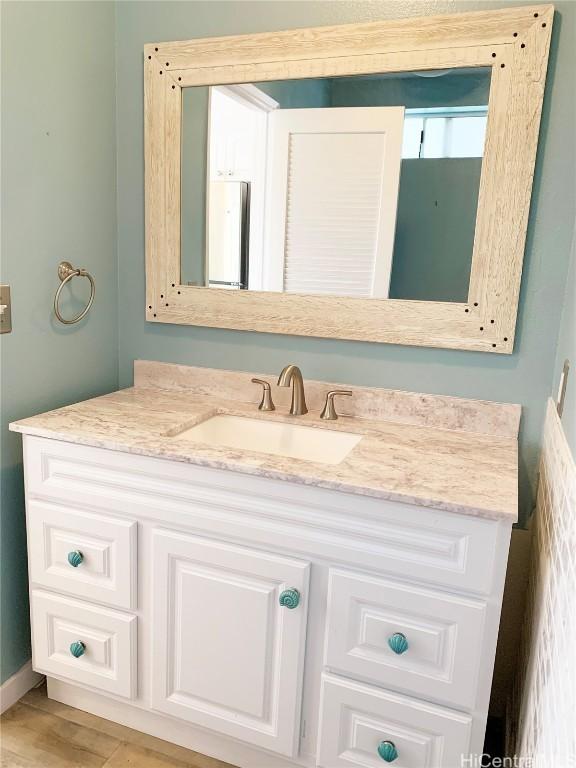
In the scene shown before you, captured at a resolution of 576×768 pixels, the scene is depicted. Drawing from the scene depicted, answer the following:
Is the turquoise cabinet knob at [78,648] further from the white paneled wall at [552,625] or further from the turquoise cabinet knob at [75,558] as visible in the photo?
the white paneled wall at [552,625]

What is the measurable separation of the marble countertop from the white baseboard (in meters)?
0.76

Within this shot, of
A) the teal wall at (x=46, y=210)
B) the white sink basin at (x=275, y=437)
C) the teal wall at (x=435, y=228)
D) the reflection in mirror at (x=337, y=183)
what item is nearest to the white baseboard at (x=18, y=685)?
the teal wall at (x=46, y=210)

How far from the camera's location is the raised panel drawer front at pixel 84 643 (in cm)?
146

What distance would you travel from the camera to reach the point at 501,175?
56.6 inches

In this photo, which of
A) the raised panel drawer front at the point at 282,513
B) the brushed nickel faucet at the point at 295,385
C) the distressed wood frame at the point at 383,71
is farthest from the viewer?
the brushed nickel faucet at the point at 295,385

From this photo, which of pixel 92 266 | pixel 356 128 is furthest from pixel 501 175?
pixel 92 266

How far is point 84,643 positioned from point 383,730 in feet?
2.61

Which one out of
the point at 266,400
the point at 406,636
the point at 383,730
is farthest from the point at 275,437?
the point at 383,730

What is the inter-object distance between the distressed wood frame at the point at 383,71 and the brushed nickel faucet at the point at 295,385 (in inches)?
5.5

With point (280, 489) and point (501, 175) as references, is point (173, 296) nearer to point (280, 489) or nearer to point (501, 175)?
point (280, 489)

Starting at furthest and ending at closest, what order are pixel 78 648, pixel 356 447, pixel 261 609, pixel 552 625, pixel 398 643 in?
1. pixel 78 648
2. pixel 356 447
3. pixel 261 609
4. pixel 398 643
5. pixel 552 625

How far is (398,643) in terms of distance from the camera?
1171 millimetres

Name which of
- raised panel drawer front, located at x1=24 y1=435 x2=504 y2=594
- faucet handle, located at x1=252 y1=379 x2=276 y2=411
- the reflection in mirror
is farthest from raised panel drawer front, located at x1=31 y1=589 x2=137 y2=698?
the reflection in mirror

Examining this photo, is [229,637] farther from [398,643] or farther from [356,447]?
[356,447]
